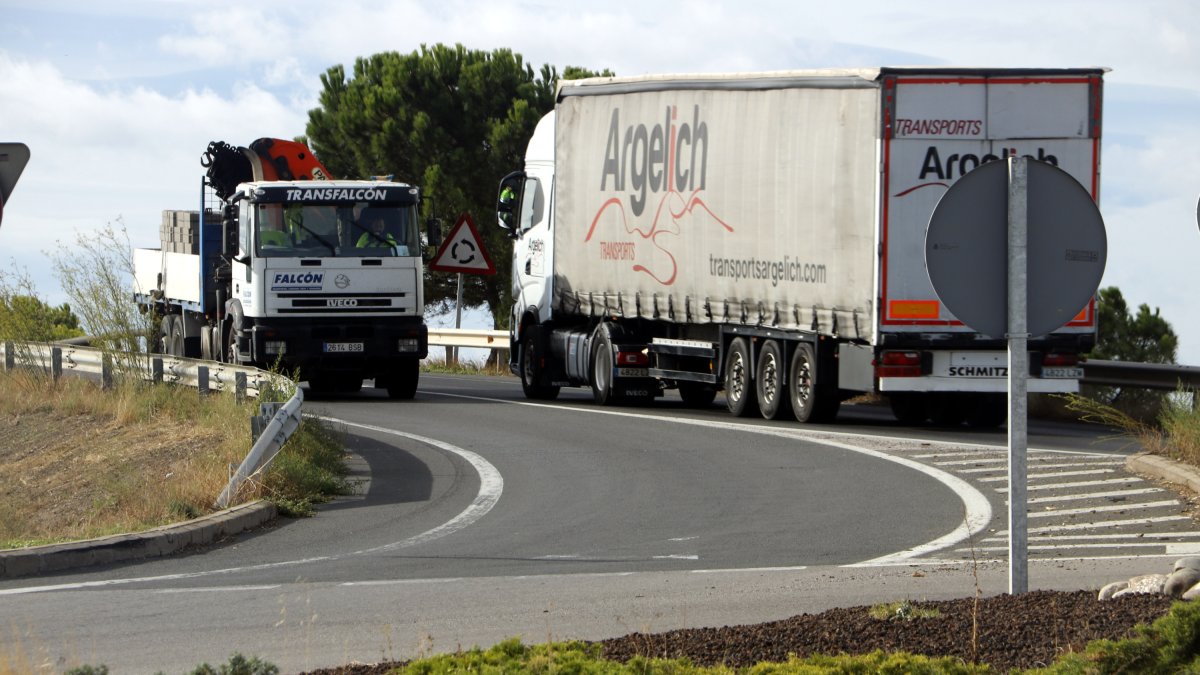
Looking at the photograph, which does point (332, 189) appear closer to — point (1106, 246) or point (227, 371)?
point (227, 371)

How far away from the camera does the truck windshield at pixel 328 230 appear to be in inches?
889

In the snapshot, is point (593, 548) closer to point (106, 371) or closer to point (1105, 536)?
point (1105, 536)

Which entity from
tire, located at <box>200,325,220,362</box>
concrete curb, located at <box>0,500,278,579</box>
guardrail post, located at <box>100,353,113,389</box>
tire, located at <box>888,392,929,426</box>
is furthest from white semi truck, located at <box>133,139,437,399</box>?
concrete curb, located at <box>0,500,278,579</box>

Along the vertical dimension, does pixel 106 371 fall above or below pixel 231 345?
below

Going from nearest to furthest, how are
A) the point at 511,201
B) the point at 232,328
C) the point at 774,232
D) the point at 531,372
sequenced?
the point at 774,232 → the point at 232,328 → the point at 531,372 → the point at 511,201

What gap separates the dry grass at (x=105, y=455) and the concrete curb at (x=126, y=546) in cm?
37

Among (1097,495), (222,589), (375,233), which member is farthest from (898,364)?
(222,589)

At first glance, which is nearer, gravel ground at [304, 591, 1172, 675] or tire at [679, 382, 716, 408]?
gravel ground at [304, 591, 1172, 675]

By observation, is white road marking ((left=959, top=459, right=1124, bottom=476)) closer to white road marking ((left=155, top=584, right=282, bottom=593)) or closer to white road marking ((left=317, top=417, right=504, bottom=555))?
white road marking ((left=317, top=417, right=504, bottom=555))

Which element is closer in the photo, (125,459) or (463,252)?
(125,459)

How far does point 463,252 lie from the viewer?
29984 mm

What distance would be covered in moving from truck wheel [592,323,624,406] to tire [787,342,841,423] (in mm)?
3788

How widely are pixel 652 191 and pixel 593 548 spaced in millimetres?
11188

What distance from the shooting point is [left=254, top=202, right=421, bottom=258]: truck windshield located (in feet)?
74.1
